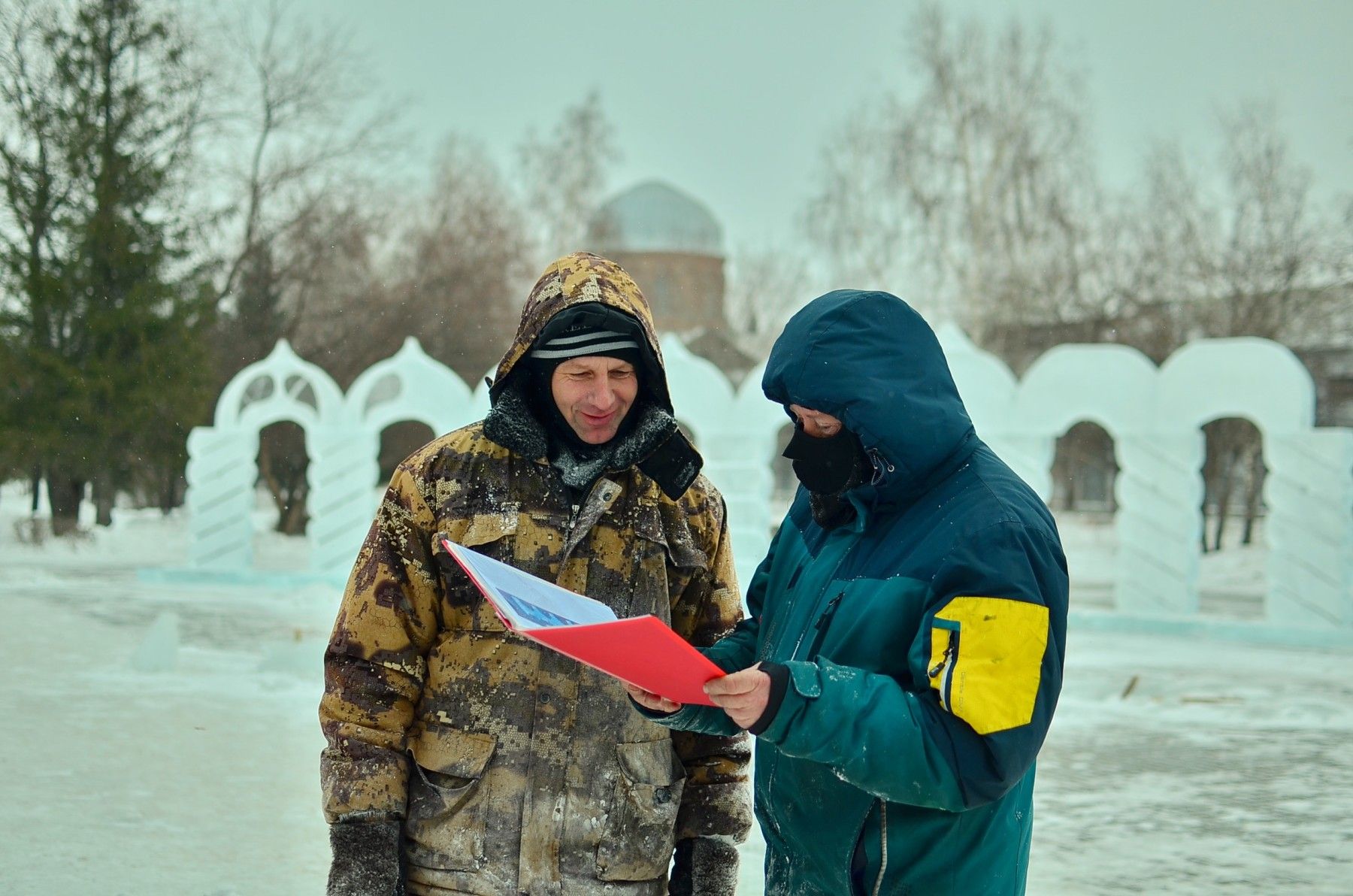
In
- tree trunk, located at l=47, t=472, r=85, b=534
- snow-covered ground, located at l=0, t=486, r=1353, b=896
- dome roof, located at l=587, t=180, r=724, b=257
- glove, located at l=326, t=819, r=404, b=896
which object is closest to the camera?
glove, located at l=326, t=819, r=404, b=896

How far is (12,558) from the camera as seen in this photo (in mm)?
17406

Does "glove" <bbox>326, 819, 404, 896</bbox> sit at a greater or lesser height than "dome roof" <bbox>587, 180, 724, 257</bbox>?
lesser

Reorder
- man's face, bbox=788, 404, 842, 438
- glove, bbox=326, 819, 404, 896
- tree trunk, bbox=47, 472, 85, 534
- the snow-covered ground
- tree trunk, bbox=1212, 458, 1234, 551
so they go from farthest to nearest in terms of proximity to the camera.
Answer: tree trunk, bbox=1212, 458, 1234, 551 → tree trunk, bbox=47, 472, 85, 534 → the snow-covered ground → glove, bbox=326, 819, 404, 896 → man's face, bbox=788, 404, 842, 438

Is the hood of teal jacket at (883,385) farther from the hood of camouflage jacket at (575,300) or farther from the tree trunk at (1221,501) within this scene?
the tree trunk at (1221,501)

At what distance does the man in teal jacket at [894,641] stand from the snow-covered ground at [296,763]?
9.52ft

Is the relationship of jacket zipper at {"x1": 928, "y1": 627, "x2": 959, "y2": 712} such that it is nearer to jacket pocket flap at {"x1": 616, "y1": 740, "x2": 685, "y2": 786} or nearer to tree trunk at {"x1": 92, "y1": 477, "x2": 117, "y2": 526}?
jacket pocket flap at {"x1": 616, "y1": 740, "x2": 685, "y2": 786}

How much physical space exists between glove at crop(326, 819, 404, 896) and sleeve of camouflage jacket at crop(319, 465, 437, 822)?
0.02 m

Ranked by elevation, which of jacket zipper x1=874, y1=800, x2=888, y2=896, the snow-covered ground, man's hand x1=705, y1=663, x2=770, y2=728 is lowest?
the snow-covered ground

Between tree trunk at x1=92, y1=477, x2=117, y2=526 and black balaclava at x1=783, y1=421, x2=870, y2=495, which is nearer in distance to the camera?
black balaclava at x1=783, y1=421, x2=870, y2=495

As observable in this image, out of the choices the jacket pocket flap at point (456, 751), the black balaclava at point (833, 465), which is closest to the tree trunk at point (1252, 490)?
the black balaclava at point (833, 465)

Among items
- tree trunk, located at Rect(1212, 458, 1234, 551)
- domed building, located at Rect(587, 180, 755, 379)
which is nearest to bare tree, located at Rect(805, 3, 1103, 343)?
tree trunk, located at Rect(1212, 458, 1234, 551)

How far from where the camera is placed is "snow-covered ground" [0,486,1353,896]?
16.0 feet

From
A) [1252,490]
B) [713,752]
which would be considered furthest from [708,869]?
[1252,490]

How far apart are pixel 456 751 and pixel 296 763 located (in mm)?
4491
